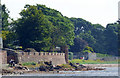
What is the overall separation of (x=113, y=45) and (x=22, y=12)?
68509mm

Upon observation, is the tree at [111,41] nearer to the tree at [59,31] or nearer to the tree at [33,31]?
the tree at [59,31]

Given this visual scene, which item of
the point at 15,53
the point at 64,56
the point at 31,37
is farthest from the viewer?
the point at 64,56

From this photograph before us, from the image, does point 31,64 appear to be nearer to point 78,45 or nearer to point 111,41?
point 78,45

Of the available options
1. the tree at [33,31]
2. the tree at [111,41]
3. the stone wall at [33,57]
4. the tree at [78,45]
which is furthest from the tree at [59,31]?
the tree at [111,41]

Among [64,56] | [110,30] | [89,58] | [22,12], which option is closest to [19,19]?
[22,12]

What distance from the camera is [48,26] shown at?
70.6 meters

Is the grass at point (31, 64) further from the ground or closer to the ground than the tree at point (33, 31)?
Result: closer to the ground

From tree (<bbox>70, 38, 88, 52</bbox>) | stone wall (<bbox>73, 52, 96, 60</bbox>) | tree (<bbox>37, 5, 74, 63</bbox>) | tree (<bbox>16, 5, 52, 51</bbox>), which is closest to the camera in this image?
tree (<bbox>16, 5, 52, 51</bbox>)

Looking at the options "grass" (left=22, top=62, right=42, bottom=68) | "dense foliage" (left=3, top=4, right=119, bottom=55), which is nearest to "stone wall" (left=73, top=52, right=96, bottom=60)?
"dense foliage" (left=3, top=4, right=119, bottom=55)

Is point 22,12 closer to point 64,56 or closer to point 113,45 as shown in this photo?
point 64,56

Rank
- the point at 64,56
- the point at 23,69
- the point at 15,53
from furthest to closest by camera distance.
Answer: the point at 64,56
the point at 15,53
the point at 23,69

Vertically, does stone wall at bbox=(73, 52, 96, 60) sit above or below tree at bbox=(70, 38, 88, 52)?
below

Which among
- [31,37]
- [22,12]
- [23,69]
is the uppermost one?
[22,12]

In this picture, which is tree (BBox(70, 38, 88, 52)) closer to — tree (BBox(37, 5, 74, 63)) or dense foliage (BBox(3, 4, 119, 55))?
dense foliage (BBox(3, 4, 119, 55))
